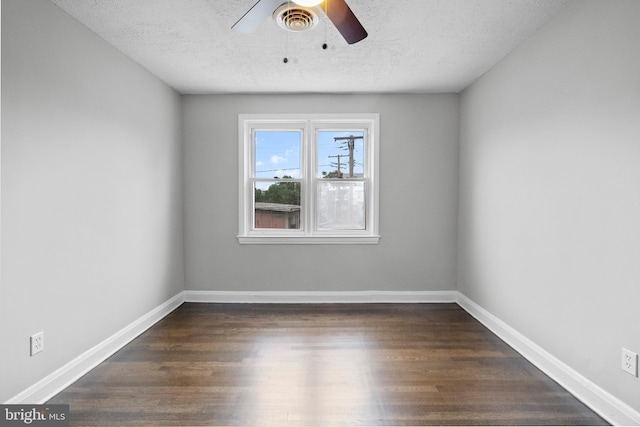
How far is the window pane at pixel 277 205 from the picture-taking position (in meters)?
4.42

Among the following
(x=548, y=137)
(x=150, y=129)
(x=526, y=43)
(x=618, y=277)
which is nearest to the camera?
(x=618, y=277)

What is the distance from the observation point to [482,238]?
12.0 ft

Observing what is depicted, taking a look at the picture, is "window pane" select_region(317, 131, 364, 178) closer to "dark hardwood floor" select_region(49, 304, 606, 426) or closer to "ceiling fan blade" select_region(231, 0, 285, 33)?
"dark hardwood floor" select_region(49, 304, 606, 426)

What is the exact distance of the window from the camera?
14.2ft

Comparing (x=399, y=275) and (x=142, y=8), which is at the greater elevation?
(x=142, y=8)

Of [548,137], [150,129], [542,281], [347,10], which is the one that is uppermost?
[347,10]

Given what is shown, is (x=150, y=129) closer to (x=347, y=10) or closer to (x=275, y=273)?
(x=275, y=273)

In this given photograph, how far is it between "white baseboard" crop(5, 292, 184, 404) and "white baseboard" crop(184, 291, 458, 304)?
2.50 ft

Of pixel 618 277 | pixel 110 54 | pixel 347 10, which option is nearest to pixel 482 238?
pixel 618 277

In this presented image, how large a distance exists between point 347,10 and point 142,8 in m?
1.47

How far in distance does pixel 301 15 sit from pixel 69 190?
1.89 metres

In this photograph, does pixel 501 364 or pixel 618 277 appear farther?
pixel 501 364

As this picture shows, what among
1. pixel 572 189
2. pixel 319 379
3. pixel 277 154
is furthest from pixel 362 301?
pixel 572 189

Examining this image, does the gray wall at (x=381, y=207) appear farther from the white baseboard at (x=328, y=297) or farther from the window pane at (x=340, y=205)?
the window pane at (x=340, y=205)
